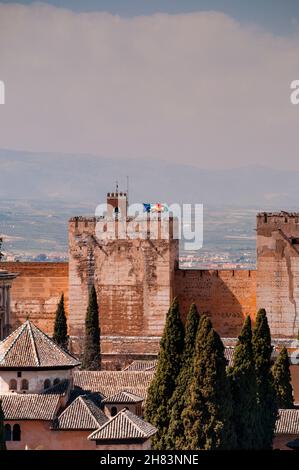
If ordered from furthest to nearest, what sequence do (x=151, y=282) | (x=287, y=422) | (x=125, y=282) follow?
1. (x=125, y=282)
2. (x=151, y=282)
3. (x=287, y=422)

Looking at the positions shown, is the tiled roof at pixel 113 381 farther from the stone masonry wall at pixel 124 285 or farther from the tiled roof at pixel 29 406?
the stone masonry wall at pixel 124 285

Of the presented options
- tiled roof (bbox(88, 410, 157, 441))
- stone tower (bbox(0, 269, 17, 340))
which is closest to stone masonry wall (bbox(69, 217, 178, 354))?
stone tower (bbox(0, 269, 17, 340))

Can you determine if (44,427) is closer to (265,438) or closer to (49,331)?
(265,438)

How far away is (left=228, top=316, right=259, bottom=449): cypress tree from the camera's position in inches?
2165

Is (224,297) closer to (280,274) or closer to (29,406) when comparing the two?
(280,274)

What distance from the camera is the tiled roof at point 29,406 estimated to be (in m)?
54.1

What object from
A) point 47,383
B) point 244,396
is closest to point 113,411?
point 47,383

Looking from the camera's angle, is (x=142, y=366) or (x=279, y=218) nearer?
(x=142, y=366)

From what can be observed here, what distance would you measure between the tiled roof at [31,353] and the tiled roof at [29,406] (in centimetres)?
138

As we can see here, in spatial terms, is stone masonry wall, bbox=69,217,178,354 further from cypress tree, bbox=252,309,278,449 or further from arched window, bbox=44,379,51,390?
arched window, bbox=44,379,51,390

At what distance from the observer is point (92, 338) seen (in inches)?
2938

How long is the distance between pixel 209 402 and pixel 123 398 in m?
3.98

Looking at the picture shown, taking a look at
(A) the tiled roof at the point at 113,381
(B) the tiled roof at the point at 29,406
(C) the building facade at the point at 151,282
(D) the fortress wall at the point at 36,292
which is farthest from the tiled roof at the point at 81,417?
(D) the fortress wall at the point at 36,292
